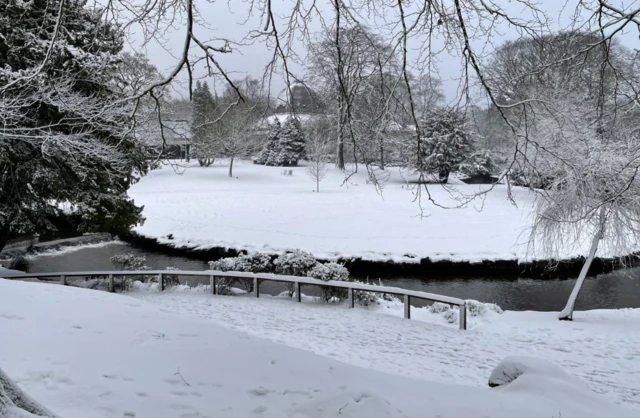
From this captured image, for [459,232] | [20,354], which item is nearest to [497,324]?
[20,354]

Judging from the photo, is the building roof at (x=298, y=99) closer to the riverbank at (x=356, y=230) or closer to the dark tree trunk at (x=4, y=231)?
the riverbank at (x=356, y=230)

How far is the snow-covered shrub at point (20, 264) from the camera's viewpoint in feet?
56.4

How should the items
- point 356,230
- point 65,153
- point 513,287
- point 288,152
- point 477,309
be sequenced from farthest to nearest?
point 288,152
point 356,230
point 513,287
point 65,153
point 477,309

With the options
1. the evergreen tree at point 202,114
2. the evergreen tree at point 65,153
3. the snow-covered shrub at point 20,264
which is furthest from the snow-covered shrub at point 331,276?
the snow-covered shrub at point 20,264

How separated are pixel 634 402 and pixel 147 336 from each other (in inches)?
244

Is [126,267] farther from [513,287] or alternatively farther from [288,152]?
[288,152]

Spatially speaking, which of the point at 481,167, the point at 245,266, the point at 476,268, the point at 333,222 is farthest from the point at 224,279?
the point at 481,167

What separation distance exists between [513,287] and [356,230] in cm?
838

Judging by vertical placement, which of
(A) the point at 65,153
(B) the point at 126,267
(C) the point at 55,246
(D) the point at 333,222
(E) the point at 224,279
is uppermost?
(A) the point at 65,153

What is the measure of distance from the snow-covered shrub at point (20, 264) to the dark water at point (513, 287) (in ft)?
0.95

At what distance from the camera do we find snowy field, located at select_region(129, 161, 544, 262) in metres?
19.5

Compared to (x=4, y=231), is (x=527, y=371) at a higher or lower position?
lower

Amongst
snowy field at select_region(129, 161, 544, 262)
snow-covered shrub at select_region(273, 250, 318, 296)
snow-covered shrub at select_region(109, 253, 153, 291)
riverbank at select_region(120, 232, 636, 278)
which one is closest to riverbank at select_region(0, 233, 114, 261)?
snowy field at select_region(129, 161, 544, 262)

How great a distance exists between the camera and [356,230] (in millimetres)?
22391
